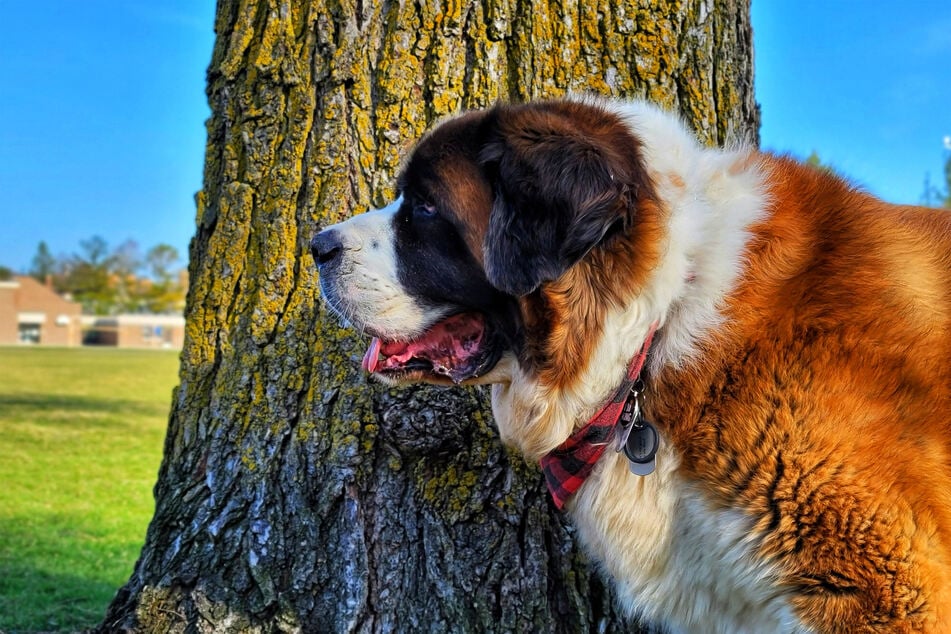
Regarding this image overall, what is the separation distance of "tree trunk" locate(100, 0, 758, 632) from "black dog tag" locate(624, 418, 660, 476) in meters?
0.70

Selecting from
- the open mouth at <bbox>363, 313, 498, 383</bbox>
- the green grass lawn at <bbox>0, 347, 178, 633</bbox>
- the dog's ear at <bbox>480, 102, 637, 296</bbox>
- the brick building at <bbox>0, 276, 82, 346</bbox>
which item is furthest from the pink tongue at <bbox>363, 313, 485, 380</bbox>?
the brick building at <bbox>0, 276, 82, 346</bbox>

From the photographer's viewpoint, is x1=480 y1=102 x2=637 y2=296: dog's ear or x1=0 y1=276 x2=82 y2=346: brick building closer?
x1=480 y1=102 x2=637 y2=296: dog's ear

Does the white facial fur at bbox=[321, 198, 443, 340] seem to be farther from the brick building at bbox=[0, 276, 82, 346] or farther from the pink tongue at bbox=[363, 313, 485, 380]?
the brick building at bbox=[0, 276, 82, 346]

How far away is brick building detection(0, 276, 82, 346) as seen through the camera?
267 ft

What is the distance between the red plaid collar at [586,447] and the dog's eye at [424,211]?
2.41ft

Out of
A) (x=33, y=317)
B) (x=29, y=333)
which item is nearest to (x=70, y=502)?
(x=29, y=333)

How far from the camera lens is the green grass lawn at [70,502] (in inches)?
179

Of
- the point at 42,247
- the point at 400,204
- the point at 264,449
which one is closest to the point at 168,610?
the point at 264,449

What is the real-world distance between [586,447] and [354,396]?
2.93 ft

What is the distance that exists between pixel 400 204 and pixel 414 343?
432mm

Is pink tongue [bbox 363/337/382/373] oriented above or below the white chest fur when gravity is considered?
above

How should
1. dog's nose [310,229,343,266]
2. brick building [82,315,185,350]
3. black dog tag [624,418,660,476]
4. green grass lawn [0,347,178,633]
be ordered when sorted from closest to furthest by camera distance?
black dog tag [624,418,660,476] < dog's nose [310,229,343,266] < green grass lawn [0,347,178,633] < brick building [82,315,185,350]

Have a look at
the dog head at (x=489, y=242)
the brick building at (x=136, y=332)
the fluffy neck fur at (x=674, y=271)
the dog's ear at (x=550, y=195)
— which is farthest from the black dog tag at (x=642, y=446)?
the brick building at (x=136, y=332)

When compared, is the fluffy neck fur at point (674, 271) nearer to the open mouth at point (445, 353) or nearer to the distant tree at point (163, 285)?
the open mouth at point (445, 353)
